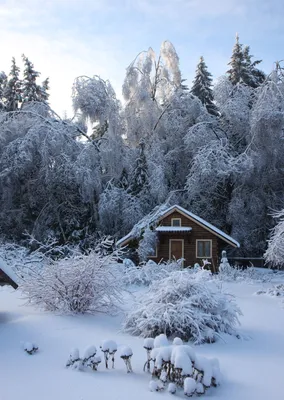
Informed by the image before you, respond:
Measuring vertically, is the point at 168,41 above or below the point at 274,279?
above

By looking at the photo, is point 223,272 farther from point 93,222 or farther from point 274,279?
point 93,222

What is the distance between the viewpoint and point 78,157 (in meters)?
22.8

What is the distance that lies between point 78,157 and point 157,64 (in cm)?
949

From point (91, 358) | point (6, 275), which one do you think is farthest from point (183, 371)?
point (6, 275)

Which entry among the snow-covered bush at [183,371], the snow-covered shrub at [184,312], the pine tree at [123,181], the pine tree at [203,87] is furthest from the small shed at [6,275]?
the pine tree at [203,87]

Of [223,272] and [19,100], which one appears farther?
[19,100]

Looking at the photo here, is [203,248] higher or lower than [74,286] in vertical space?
higher

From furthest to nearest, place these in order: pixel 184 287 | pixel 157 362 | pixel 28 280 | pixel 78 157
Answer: pixel 78 157
pixel 28 280
pixel 184 287
pixel 157 362

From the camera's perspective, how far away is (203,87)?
30.7m

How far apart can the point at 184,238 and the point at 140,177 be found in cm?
478

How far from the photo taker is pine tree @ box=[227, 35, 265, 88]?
101 feet

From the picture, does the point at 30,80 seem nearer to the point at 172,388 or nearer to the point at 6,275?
the point at 6,275

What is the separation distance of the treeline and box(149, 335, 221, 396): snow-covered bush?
57.4 feet

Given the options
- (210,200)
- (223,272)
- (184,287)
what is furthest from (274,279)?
(184,287)
